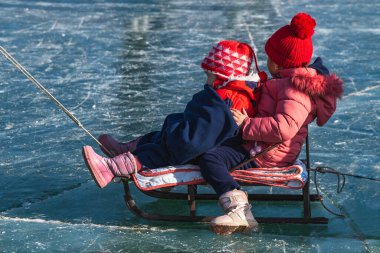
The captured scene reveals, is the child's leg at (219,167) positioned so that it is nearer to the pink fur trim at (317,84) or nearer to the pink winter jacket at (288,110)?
the pink winter jacket at (288,110)

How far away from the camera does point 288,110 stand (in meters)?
4.25

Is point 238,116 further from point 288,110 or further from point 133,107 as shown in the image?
point 133,107

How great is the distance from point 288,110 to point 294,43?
0.40 m

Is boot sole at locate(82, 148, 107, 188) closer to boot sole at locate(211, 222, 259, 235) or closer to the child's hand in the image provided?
boot sole at locate(211, 222, 259, 235)

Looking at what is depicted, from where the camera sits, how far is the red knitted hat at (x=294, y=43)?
438cm

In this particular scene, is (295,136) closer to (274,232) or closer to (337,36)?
(274,232)

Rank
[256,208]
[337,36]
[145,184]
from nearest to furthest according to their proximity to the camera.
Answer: [145,184]
[256,208]
[337,36]

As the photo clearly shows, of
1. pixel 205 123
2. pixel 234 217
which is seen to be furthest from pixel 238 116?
pixel 234 217

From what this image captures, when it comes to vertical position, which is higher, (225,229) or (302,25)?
(302,25)

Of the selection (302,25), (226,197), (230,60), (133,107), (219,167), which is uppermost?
(302,25)

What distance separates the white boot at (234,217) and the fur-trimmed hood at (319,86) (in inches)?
25.1

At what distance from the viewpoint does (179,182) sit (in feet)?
14.3

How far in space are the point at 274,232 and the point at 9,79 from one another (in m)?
4.38

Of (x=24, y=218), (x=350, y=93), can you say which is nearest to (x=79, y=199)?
(x=24, y=218)
